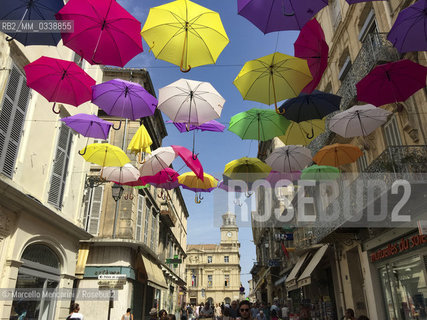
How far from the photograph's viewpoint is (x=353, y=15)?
1333cm

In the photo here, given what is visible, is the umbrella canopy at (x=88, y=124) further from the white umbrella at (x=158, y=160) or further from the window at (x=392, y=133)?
the window at (x=392, y=133)

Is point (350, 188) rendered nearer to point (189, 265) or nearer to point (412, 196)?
point (412, 196)

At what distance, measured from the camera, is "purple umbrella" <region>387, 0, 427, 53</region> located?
5664mm

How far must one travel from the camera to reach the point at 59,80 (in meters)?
6.80

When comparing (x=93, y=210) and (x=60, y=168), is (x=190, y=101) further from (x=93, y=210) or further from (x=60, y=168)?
(x=93, y=210)

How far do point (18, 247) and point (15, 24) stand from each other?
17.4ft

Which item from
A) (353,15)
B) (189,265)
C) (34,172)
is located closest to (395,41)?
(353,15)

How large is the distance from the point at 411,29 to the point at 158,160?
6.85 meters

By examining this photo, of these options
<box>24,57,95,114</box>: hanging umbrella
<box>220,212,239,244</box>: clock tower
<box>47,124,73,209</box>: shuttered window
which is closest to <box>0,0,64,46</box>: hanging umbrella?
<box>24,57,95,114</box>: hanging umbrella

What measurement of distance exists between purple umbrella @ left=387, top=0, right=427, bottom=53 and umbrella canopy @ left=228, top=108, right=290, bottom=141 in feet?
10.6

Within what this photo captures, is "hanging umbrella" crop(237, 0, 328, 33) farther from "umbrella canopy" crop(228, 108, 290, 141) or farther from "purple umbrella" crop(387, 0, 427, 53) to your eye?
"umbrella canopy" crop(228, 108, 290, 141)

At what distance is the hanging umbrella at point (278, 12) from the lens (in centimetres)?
547

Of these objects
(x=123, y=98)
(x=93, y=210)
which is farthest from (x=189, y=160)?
(x=93, y=210)

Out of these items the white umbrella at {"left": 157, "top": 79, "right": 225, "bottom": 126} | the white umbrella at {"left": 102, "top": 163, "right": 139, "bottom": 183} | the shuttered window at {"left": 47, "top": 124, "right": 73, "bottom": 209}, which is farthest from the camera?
the shuttered window at {"left": 47, "top": 124, "right": 73, "bottom": 209}
